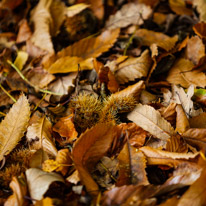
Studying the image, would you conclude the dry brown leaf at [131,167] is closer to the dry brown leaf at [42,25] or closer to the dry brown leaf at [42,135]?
the dry brown leaf at [42,135]

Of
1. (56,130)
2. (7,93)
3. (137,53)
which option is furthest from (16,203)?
(137,53)

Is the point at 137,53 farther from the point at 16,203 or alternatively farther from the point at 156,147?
the point at 16,203

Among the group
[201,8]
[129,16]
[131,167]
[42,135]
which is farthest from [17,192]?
[201,8]

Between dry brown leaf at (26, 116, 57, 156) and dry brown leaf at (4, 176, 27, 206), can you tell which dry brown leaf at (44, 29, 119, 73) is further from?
dry brown leaf at (4, 176, 27, 206)

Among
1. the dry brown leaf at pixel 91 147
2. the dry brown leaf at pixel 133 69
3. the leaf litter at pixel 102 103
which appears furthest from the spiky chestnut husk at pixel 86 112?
the dry brown leaf at pixel 133 69

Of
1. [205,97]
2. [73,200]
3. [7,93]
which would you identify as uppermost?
[7,93]

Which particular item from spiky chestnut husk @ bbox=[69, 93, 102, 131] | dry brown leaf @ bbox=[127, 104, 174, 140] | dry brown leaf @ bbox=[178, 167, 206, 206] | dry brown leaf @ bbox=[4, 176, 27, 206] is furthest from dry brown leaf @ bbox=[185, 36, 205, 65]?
dry brown leaf @ bbox=[4, 176, 27, 206]
